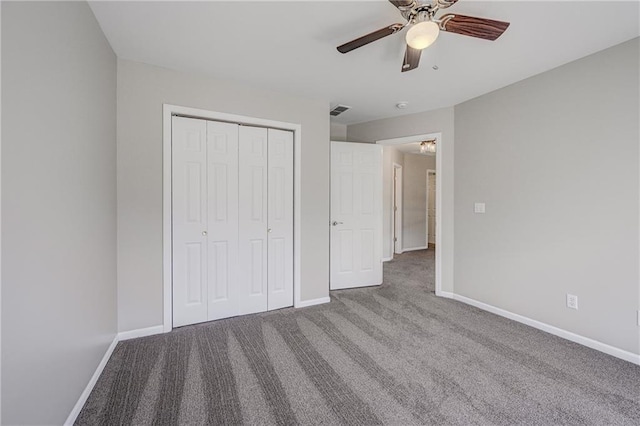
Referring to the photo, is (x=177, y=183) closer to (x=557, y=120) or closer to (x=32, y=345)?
(x=32, y=345)

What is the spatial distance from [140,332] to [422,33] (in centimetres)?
314

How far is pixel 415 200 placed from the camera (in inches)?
271

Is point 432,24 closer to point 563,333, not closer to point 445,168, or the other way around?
point 445,168

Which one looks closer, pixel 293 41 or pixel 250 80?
pixel 293 41

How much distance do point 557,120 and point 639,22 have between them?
0.78 m

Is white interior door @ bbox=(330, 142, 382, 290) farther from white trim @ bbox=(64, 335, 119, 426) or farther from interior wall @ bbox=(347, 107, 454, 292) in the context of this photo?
white trim @ bbox=(64, 335, 119, 426)

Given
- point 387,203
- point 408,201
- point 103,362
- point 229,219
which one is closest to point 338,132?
point 387,203

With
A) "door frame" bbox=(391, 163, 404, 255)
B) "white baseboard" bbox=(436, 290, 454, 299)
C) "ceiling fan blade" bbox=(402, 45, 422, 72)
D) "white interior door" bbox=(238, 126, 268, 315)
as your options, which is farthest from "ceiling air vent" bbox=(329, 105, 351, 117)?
"white baseboard" bbox=(436, 290, 454, 299)

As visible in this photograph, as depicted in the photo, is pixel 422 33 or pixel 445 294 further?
pixel 445 294

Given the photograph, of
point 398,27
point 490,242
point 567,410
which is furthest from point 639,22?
point 567,410

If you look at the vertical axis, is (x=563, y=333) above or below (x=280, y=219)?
below

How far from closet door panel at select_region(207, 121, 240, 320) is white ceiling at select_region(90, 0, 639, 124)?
630 mm

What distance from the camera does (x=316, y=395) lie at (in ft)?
5.43

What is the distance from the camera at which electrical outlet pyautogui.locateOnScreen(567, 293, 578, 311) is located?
91.6 inches
